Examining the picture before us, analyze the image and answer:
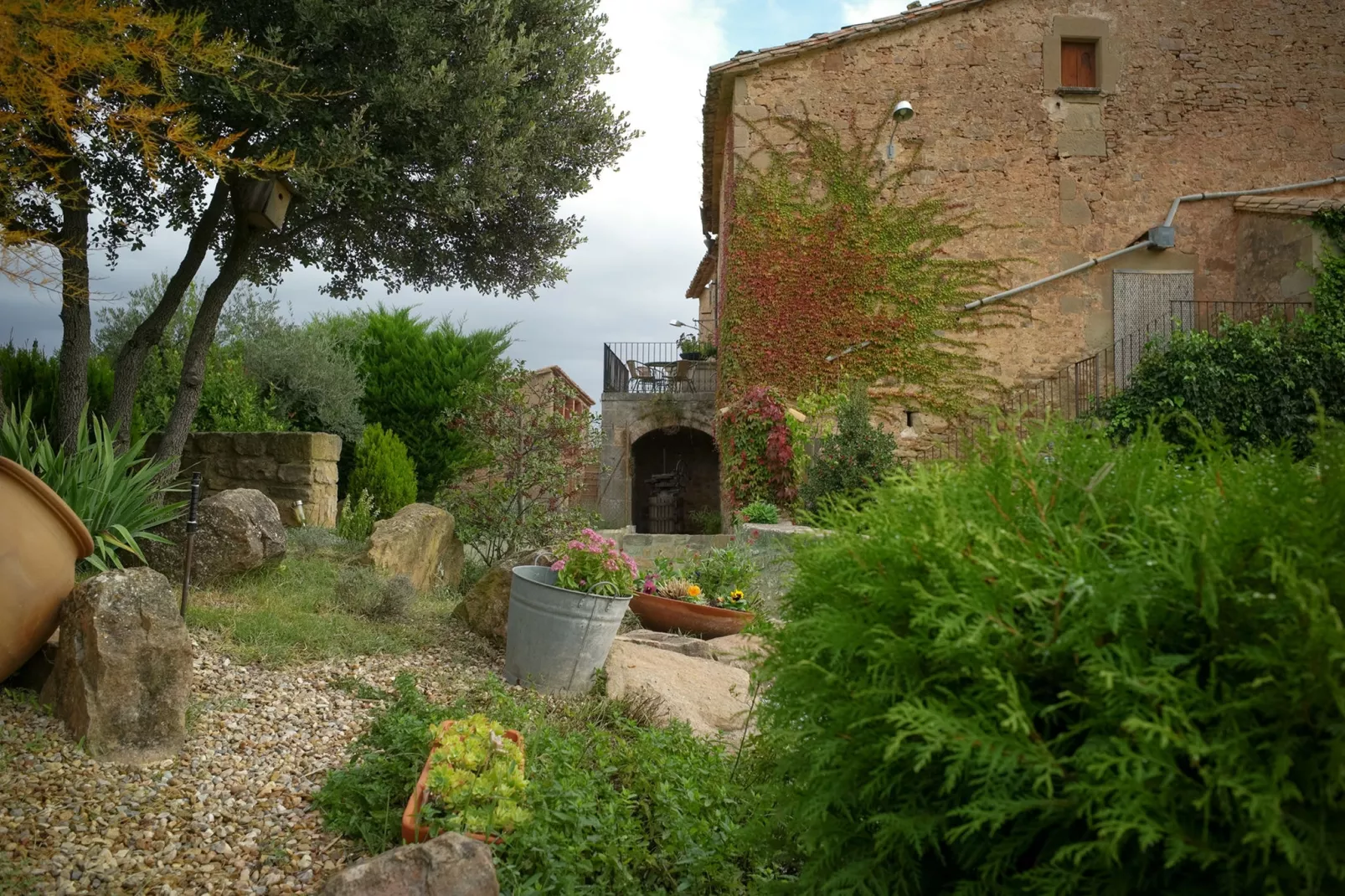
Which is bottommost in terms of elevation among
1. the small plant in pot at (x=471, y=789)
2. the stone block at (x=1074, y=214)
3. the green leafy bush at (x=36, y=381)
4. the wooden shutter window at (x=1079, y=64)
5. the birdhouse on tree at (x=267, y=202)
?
the small plant in pot at (x=471, y=789)

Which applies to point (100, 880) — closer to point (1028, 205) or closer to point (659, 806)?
point (659, 806)

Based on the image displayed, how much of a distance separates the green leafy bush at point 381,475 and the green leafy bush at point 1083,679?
10.8m

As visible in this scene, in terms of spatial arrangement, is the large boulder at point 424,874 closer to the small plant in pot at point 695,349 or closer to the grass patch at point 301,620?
the grass patch at point 301,620

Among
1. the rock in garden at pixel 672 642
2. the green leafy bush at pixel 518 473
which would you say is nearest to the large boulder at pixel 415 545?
the green leafy bush at pixel 518 473

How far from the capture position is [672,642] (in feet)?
20.5

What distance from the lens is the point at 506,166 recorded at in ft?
29.1

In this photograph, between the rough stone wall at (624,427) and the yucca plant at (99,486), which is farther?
the rough stone wall at (624,427)

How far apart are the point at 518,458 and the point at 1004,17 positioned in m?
9.52

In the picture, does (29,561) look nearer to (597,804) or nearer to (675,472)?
(597,804)

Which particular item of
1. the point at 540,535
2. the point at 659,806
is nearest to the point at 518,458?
the point at 540,535

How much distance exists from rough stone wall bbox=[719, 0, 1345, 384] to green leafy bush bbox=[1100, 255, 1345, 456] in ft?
5.56

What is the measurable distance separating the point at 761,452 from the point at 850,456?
1939 millimetres

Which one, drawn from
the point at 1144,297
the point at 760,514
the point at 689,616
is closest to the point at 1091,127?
the point at 1144,297

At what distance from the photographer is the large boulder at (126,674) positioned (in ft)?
11.7
